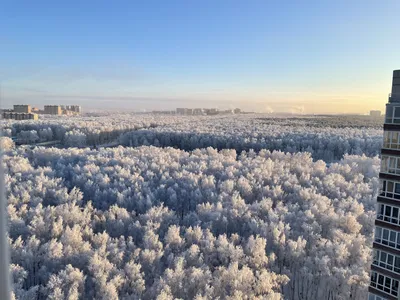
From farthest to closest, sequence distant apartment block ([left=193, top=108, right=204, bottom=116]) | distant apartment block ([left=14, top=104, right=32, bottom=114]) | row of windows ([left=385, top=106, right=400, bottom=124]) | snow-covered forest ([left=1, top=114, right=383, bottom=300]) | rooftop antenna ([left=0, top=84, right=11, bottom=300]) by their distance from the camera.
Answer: distant apartment block ([left=193, top=108, right=204, bottom=116]) → snow-covered forest ([left=1, top=114, right=383, bottom=300]) → distant apartment block ([left=14, top=104, right=32, bottom=114]) → row of windows ([left=385, top=106, right=400, bottom=124]) → rooftop antenna ([left=0, top=84, right=11, bottom=300])

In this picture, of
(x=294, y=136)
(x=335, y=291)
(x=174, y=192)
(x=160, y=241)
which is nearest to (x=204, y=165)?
(x=174, y=192)

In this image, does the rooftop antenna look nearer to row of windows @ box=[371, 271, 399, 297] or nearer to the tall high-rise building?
the tall high-rise building

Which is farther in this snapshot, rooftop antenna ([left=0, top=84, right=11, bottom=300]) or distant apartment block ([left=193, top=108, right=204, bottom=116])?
distant apartment block ([left=193, top=108, right=204, bottom=116])

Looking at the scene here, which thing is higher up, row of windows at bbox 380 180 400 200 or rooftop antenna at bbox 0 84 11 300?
rooftop antenna at bbox 0 84 11 300

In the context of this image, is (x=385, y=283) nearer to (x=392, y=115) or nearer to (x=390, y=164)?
(x=390, y=164)

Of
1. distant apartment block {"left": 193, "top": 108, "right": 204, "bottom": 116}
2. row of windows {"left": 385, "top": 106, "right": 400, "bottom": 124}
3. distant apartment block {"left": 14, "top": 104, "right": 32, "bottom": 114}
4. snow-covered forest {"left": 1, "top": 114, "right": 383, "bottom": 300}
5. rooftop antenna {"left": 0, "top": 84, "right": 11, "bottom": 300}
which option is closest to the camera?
rooftop antenna {"left": 0, "top": 84, "right": 11, "bottom": 300}

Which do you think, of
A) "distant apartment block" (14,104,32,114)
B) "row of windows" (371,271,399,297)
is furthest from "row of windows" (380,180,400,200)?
"distant apartment block" (14,104,32,114)

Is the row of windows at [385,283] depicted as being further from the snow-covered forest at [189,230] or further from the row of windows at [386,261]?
the snow-covered forest at [189,230]
